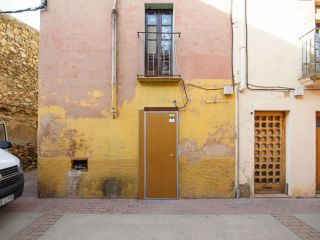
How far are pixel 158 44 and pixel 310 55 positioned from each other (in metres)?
3.96

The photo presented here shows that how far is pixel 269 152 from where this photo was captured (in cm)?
725

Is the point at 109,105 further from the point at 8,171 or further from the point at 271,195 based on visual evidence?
the point at 271,195

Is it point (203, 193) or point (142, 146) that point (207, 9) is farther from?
point (203, 193)

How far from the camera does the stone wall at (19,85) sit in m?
9.68

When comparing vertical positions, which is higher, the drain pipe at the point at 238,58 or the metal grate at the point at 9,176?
the drain pipe at the point at 238,58

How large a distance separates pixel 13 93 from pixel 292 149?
9655 mm

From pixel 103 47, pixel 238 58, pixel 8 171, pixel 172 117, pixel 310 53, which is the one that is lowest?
pixel 8 171

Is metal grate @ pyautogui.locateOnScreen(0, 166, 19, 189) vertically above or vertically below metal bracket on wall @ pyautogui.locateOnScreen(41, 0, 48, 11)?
below

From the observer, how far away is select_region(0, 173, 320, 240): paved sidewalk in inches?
185

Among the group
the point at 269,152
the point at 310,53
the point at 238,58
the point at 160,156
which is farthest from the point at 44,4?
the point at 269,152

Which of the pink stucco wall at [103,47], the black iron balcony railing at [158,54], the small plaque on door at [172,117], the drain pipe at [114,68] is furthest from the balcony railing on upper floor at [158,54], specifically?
the small plaque on door at [172,117]

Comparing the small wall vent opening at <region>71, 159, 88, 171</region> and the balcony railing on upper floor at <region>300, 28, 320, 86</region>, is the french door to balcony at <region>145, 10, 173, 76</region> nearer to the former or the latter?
the small wall vent opening at <region>71, 159, 88, 171</region>

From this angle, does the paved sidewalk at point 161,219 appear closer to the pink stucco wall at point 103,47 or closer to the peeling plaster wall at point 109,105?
the peeling plaster wall at point 109,105

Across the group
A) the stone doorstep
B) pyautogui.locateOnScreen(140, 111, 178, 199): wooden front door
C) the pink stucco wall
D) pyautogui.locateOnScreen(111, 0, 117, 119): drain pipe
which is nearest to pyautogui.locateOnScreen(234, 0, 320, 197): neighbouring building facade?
the stone doorstep
